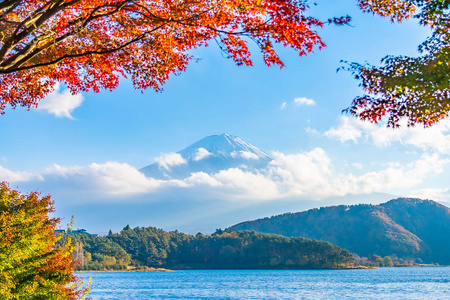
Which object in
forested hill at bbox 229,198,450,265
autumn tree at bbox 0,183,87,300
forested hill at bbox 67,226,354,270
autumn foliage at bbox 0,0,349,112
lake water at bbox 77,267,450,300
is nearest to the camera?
autumn foliage at bbox 0,0,349,112

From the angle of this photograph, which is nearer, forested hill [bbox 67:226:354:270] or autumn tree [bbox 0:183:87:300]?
autumn tree [bbox 0:183:87:300]

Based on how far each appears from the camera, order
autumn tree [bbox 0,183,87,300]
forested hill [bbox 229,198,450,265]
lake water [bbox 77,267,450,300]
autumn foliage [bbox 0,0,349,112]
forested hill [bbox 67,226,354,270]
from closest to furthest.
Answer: autumn foliage [bbox 0,0,349,112] < autumn tree [bbox 0,183,87,300] < lake water [bbox 77,267,450,300] < forested hill [bbox 67,226,354,270] < forested hill [bbox 229,198,450,265]

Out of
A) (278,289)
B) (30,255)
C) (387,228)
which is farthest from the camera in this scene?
(387,228)

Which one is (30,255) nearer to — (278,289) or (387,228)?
(278,289)

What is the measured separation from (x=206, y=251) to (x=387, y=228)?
2134 inches

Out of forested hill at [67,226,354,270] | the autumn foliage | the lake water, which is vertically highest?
the autumn foliage

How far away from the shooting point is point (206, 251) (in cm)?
11319

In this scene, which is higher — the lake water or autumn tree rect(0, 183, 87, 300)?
autumn tree rect(0, 183, 87, 300)

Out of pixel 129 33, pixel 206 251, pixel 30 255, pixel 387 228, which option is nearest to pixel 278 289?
pixel 30 255

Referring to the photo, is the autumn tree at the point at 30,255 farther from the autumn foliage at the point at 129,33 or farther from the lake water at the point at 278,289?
the lake water at the point at 278,289

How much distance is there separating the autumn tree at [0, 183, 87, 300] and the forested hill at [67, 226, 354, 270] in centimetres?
8816

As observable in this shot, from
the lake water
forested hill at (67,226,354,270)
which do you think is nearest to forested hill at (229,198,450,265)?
forested hill at (67,226,354,270)

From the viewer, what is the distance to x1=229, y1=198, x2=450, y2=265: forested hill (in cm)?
12188

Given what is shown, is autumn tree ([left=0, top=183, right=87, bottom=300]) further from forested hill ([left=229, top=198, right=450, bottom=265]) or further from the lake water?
forested hill ([left=229, top=198, right=450, bottom=265])
